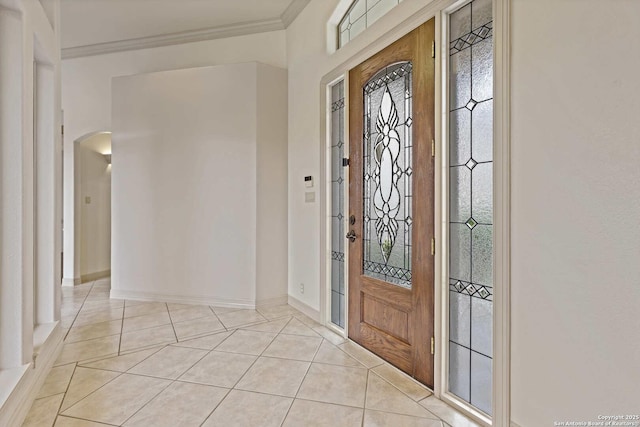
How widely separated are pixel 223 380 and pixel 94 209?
14.5ft

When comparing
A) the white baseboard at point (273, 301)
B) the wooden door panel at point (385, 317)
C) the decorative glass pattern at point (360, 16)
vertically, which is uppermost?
the decorative glass pattern at point (360, 16)

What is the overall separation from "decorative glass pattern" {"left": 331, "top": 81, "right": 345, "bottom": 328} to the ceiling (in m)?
1.42

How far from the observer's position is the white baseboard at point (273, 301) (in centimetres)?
386

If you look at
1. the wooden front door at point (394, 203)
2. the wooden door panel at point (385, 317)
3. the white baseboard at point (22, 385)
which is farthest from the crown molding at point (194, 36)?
the white baseboard at point (22, 385)

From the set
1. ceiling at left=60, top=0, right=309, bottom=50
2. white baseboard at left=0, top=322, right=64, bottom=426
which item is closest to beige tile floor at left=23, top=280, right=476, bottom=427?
white baseboard at left=0, top=322, right=64, bottom=426

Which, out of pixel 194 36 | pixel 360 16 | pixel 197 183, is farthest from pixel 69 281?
pixel 360 16

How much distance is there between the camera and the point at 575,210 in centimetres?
133

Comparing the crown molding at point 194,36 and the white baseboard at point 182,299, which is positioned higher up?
the crown molding at point 194,36

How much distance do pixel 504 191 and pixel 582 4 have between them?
766 mm

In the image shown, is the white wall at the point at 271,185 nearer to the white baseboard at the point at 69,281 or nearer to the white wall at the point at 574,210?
the white wall at the point at 574,210

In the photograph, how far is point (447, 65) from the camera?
1956mm

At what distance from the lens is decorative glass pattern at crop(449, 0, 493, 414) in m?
1.74

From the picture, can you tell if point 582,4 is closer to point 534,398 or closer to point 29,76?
point 534,398

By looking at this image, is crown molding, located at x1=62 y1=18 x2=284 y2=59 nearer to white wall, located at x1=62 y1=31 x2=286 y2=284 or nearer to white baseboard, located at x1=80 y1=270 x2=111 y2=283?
white wall, located at x1=62 y1=31 x2=286 y2=284
